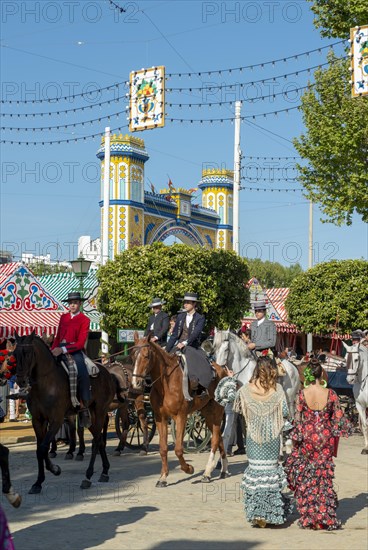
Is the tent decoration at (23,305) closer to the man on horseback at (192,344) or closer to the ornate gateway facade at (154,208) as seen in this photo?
the man on horseback at (192,344)

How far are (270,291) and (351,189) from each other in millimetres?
28791

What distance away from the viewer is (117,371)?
15312 mm

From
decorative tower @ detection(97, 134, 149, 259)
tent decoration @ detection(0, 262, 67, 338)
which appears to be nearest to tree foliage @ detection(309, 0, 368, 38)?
tent decoration @ detection(0, 262, 67, 338)

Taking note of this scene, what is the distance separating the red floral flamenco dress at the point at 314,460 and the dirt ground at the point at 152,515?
0.28 m

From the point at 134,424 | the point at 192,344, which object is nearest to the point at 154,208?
the point at 134,424

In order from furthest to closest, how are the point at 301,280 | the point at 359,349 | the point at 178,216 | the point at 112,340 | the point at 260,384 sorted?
the point at 178,216 → the point at 301,280 → the point at 112,340 → the point at 359,349 → the point at 260,384

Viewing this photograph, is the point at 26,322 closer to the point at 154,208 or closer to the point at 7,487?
the point at 7,487

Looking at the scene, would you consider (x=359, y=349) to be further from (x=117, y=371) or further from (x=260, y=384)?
(x=260, y=384)

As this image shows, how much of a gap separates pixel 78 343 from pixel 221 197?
37.6 m

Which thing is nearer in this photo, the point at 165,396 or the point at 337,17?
the point at 165,396

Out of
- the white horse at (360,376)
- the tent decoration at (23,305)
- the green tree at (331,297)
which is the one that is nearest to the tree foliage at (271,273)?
the green tree at (331,297)

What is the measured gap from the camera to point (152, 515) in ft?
32.7

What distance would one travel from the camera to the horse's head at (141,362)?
11836mm

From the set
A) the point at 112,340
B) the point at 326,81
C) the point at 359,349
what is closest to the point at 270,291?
the point at 112,340
